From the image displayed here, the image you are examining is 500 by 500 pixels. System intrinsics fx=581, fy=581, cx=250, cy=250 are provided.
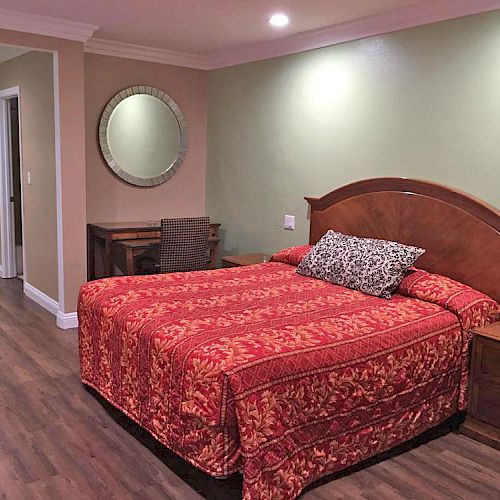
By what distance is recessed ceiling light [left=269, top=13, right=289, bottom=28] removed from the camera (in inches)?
154

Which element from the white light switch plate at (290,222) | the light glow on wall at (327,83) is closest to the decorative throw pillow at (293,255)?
the white light switch plate at (290,222)

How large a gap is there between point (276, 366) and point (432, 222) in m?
1.75

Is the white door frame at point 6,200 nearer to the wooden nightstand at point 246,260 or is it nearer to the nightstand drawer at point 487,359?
the wooden nightstand at point 246,260

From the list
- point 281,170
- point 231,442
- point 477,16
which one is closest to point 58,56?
point 281,170

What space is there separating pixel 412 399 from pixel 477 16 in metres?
Result: 2.24

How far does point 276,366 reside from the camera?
231 centimetres

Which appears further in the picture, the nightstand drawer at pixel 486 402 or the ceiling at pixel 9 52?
the ceiling at pixel 9 52

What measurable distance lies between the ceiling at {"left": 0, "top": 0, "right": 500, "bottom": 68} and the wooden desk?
61.2 inches

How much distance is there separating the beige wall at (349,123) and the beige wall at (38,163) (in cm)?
155

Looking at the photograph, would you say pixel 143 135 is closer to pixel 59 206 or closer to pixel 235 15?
pixel 59 206

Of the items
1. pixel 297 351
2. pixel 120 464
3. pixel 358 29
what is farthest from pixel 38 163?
pixel 297 351

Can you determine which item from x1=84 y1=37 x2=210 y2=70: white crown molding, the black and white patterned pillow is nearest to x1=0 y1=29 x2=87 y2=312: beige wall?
x1=84 y1=37 x2=210 y2=70: white crown molding

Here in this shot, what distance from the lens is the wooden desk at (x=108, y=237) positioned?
190 inches

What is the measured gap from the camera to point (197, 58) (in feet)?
17.9
